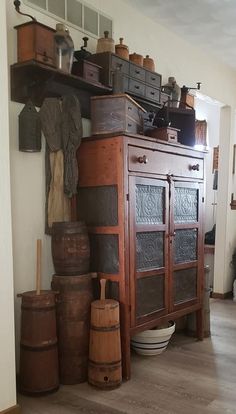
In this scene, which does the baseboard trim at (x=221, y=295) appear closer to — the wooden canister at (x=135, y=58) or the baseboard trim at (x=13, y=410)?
the wooden canister at (x=135, y=58)

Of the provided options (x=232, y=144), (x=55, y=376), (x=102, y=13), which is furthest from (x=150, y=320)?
(x=232, y=144)

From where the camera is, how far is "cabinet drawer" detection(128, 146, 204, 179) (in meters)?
2.62

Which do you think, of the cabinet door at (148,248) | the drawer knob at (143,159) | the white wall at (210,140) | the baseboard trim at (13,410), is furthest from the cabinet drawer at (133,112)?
Result: the white wall at (210,140)

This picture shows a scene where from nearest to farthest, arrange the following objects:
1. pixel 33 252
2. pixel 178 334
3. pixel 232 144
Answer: pixel 33 252, pixel 178 334, pixel 232 144

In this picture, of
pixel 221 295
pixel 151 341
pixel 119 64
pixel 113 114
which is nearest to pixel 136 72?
pixel 119 64

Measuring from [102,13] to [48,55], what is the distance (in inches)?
36.9

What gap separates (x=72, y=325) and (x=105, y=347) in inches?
10.0

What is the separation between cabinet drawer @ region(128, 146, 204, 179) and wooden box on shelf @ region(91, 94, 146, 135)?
0.18 m

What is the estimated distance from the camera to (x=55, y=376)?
242 cm

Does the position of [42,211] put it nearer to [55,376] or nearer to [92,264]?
[92,264]

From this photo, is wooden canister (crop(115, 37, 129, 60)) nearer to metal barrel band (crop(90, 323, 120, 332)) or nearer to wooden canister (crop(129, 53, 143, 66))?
wooden canister (crop(129, 53, 143, 66))

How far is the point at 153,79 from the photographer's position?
332 cm

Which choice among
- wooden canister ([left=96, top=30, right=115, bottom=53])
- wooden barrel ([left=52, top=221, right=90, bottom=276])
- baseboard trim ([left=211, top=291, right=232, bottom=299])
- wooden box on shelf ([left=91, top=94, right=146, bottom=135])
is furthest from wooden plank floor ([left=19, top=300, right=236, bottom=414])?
wooden canister ([left=96, top=30, right=115, bottom=53])

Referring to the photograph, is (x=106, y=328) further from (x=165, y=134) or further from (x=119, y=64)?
(x=119, y=64)
